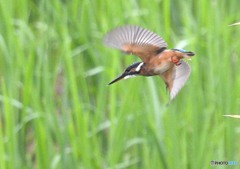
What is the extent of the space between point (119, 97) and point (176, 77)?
1.39 meters

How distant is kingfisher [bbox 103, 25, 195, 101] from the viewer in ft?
1.61

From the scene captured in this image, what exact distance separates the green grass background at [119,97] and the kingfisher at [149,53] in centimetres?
93

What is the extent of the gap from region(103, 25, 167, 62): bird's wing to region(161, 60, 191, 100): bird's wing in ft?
0.08

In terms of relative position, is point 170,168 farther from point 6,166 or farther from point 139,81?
point 6,166

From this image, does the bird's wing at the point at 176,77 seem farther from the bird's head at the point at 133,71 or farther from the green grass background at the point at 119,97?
the green grass background at the point at 119,97

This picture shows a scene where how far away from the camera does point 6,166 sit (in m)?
1.67

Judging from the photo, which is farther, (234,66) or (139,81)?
(234,66)

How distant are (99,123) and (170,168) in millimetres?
395

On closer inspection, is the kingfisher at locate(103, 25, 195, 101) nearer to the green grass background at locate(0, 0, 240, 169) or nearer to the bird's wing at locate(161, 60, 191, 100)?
the bird's wing at locate(161, 60, 191, 100)

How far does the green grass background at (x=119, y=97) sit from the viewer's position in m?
1.53

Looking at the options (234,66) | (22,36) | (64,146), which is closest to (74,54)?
(22,36)

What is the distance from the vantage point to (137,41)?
514 millimetres

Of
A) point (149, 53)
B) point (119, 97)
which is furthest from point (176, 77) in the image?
point (119, 97)

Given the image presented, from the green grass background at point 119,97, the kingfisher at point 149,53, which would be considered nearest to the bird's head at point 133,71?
the kingfisher at point 149,53
